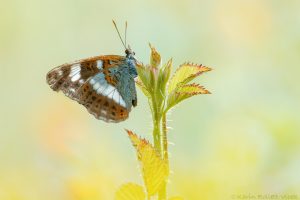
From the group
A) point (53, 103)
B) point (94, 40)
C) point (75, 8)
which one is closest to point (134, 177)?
point (53, 103)

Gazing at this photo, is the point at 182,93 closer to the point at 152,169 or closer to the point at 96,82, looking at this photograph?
the point at 152,169

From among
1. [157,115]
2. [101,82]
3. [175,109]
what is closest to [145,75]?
[157,115]

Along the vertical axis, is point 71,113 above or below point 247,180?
above

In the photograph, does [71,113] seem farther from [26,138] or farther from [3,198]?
[3,198]

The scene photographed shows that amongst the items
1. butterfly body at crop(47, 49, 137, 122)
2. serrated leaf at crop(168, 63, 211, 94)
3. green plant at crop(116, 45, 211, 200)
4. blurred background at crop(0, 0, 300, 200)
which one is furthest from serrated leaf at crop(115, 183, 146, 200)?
butterfly body at crop(47, 49, 137, 122)

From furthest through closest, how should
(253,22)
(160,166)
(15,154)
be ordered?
(253,22), (15,154), (160,166)

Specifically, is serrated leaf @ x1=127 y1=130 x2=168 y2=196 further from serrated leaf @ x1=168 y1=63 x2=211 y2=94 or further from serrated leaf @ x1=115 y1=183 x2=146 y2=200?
serrated leaf @ x1=168 y1=63 x2=211 y2=94
